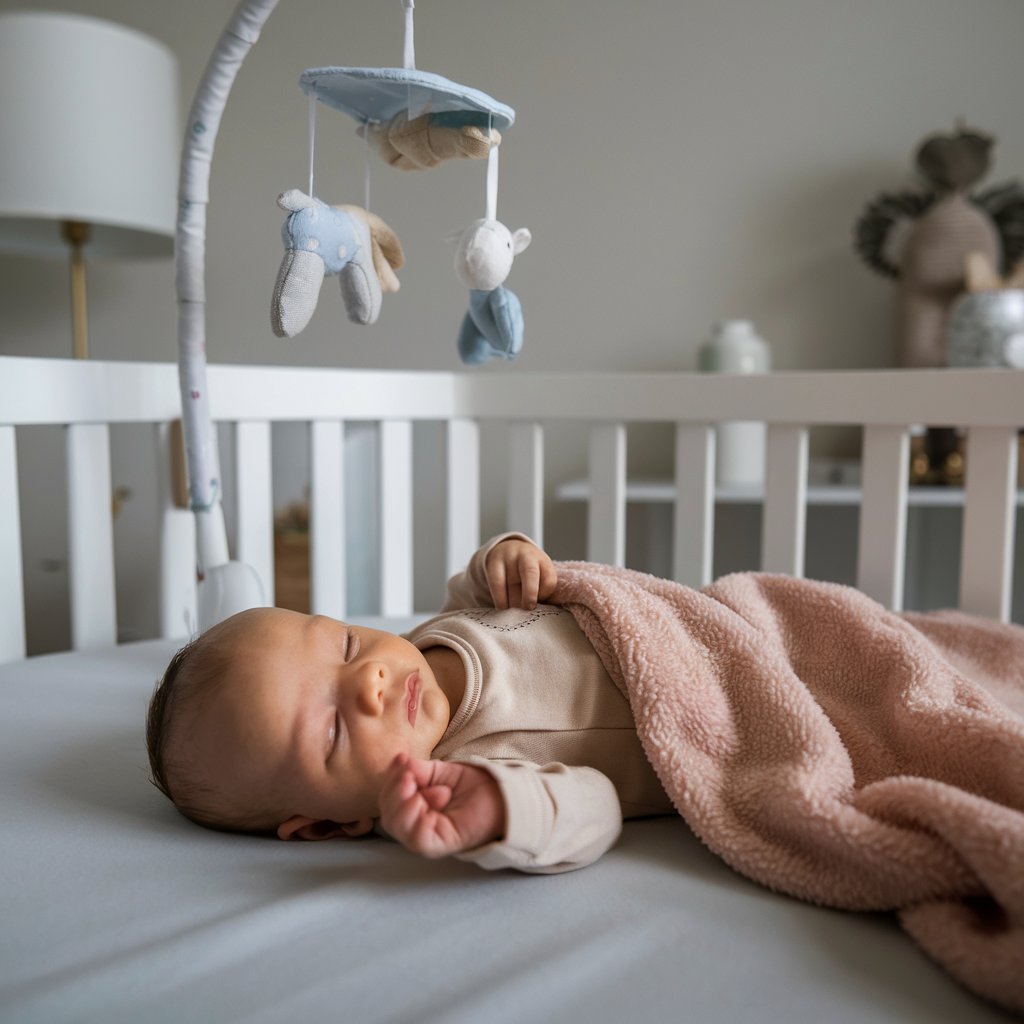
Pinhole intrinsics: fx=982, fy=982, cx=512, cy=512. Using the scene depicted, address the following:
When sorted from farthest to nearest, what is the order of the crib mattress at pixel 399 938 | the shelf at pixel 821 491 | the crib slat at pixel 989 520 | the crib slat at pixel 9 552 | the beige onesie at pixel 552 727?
the shelf at pixel 821 491
the crib slat at pixel 989 520
the crib slat at pixel 9 552
the beige onesie at pixel 552 727
the crib mattress at pixel 399 938

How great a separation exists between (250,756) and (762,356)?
1180 millimetres

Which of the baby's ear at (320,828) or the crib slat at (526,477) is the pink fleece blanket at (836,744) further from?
the crib slat at (526,477)

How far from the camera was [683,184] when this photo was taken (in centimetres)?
169

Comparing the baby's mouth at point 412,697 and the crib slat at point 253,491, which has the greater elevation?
the crib slat at point 253,491

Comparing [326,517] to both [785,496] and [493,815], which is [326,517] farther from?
[493,815]

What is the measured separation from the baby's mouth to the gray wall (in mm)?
999

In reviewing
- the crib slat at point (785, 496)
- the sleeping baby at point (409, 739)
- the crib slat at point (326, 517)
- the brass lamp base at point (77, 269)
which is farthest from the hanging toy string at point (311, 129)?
the brass lamp base at point (77, 269)

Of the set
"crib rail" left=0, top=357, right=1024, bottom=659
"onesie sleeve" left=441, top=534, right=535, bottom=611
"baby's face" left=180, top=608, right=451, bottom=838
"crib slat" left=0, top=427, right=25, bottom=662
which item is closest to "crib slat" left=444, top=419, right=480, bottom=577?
"crib rail" left=0, top=357, right=1024, bottom=659

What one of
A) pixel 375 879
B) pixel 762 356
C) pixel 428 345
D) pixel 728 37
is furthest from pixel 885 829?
pixel 728 37

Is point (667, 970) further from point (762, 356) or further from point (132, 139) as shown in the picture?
point (132, 139)

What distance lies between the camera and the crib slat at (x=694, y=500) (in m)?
1.09

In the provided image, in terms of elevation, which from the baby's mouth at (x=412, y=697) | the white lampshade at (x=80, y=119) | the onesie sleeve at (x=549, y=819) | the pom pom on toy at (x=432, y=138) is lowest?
the onesie sleeve at (x=549, y=819)

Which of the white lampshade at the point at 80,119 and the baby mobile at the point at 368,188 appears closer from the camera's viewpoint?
the baby mobile at the point at 368,188

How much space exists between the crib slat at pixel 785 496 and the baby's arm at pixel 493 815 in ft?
1.89
